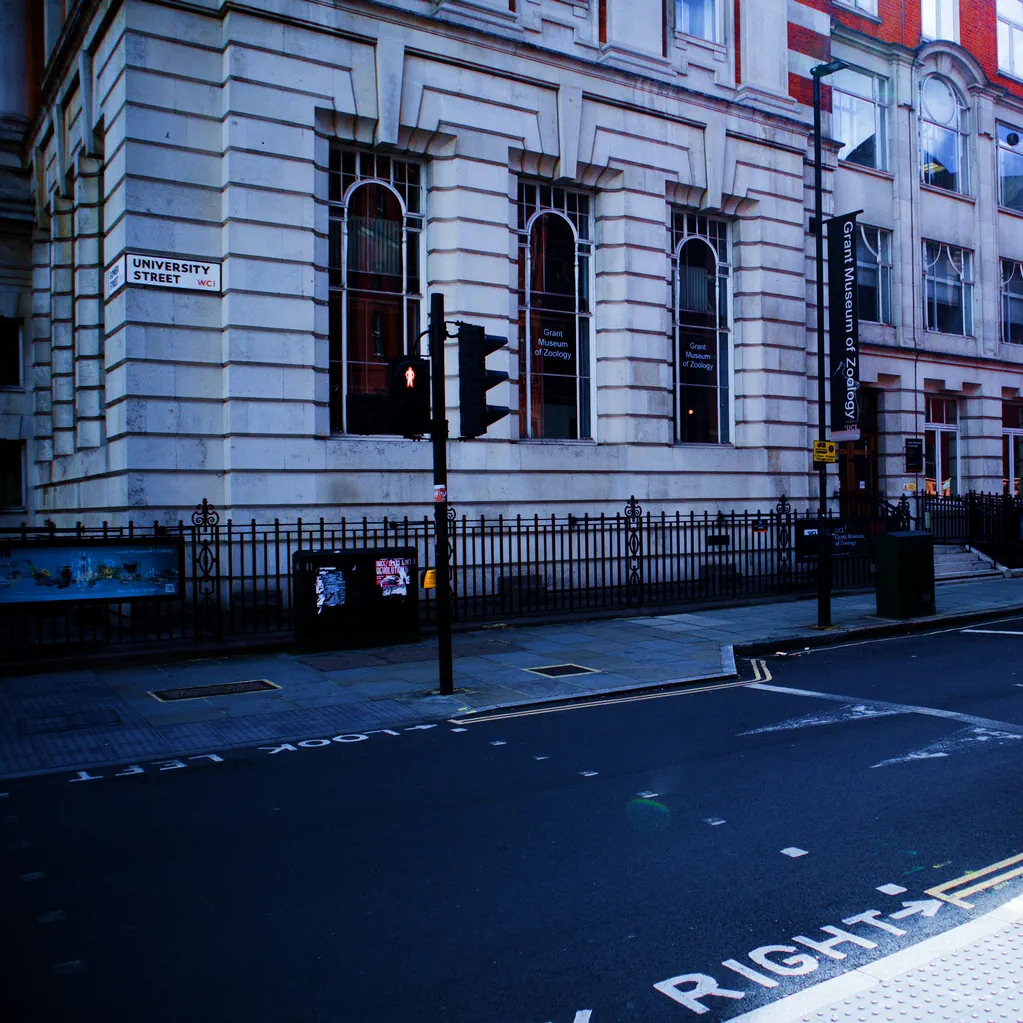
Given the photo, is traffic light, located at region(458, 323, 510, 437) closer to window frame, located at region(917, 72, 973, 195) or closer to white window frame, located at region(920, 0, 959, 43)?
window frame, located at region(917, 72, 973, 195)

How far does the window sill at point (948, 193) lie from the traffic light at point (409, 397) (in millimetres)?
21944

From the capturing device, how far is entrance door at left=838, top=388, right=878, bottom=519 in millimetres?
24484

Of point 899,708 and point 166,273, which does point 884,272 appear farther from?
point 899,708

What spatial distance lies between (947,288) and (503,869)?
2683 centimetres

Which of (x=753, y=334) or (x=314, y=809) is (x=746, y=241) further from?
(x=314, y=809)

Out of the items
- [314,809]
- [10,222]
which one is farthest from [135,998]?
[10,222]

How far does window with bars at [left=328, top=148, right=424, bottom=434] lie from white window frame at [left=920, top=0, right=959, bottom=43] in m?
18.0

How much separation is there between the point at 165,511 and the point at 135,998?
39.5 ft

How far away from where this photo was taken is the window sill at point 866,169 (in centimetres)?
2444

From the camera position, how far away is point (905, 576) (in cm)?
1513

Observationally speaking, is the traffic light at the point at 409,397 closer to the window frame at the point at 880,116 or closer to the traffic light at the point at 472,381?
the traffic light at the point at 472,381

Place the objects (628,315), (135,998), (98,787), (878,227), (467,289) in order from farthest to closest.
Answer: (878,227) < (628,315) < (467,289) < (98,787) < (135,998)

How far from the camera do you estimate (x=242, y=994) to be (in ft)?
12.4

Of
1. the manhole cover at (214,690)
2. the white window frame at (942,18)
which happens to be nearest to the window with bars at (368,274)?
the manhole cover at (214,690)
